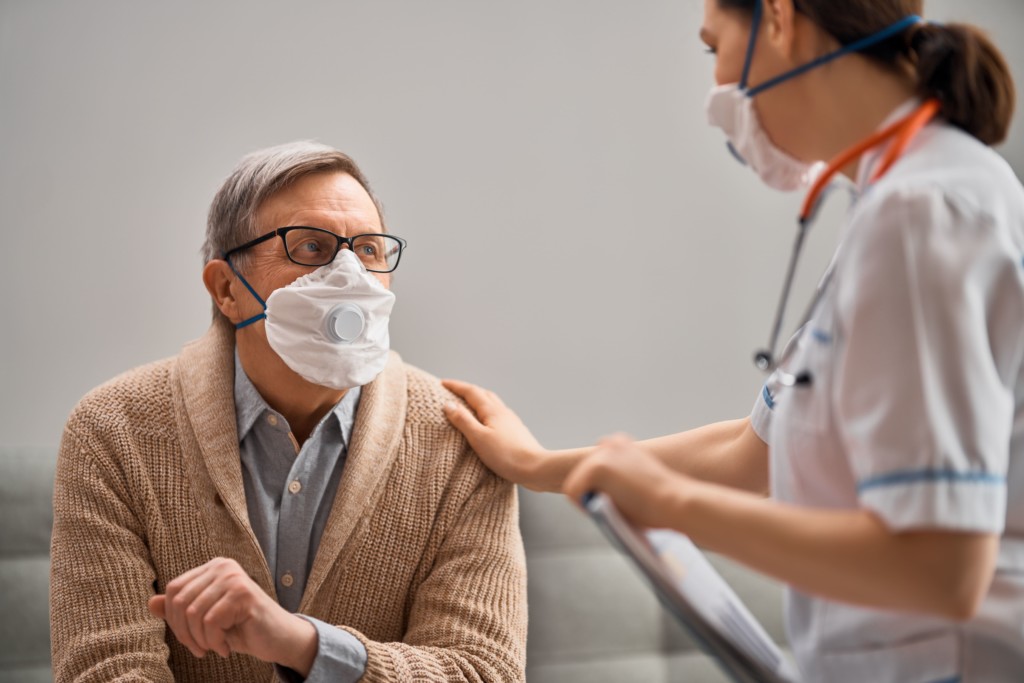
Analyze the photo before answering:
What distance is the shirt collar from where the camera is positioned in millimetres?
1713

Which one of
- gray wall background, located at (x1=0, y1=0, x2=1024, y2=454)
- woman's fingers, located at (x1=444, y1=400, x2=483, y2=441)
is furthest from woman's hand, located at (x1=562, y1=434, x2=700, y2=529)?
gray wall background, located at (x1=0, y1=0, x2=1024, y2=454)

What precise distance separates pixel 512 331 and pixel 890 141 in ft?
4.67

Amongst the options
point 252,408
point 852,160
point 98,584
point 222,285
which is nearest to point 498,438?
point 252,408

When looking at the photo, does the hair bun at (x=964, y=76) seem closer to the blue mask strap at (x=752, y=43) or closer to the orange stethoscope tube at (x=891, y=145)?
the orange stethoscope tube at (x=891, y=145)

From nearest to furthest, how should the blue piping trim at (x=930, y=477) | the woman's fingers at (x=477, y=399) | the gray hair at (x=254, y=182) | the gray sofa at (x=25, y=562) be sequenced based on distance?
the blue piping trim at (x=930, y=477)
the gray hair at (x=254, y=182)
the woman's fingers at (x=477, y=399)
the gray sofa at (x=25, y=562)

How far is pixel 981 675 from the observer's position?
3.01 ft

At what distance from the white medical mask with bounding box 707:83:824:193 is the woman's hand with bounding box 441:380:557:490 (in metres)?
0.67

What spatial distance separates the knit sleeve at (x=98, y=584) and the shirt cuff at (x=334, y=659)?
0.89ft

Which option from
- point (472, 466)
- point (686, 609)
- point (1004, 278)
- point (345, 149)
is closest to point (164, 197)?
point (345, 149)

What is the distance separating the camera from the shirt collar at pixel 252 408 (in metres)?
1.71

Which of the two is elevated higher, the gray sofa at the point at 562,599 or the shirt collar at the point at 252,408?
the shirt collar at the point at 252,408

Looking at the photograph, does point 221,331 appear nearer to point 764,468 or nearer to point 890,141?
point 764,468

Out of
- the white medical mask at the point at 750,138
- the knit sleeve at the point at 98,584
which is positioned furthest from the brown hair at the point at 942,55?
the knit sleeve at the point at 98,584

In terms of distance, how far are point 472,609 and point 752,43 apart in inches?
39.6
